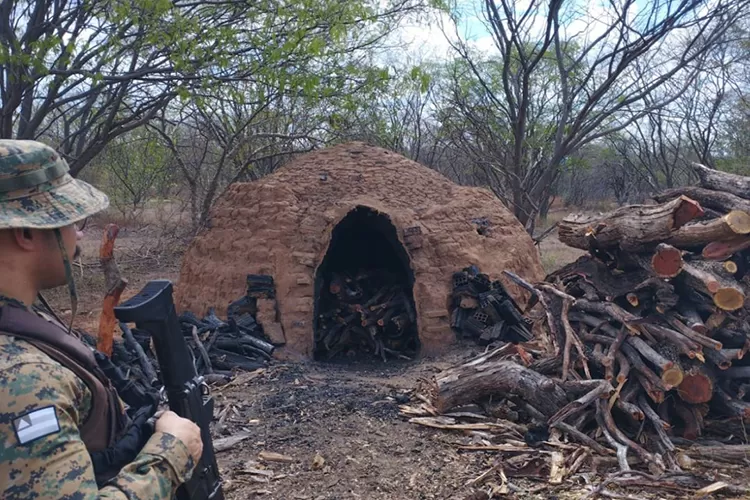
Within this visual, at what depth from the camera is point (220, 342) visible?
708cm

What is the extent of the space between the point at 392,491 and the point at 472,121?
9.95 meters

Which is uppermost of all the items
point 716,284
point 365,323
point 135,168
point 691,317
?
point 135,168

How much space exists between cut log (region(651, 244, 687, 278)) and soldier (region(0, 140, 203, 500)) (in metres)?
4.21

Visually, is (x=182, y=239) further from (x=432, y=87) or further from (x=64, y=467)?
(x=64, y=467)

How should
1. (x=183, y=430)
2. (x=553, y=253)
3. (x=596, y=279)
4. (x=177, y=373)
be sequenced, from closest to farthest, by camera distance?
(x=183, y=430) < (x=177, y=373) < (x=596, y=279) < (x=553, y=253)

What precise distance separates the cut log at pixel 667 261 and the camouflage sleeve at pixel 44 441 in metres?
4.45

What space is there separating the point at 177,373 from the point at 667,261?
4.18 metres

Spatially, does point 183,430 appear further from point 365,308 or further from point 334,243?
point 334,243

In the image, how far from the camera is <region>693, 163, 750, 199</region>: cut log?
5195 mm

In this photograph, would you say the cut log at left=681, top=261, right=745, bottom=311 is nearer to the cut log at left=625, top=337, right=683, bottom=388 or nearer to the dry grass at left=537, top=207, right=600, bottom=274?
the cut log at left=625, top=337, right=683, bottom=388

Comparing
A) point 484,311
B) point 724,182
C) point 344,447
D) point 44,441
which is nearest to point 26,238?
point 44,441

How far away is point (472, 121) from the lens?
42.3 ft

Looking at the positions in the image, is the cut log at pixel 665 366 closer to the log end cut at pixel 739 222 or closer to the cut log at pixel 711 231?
the cut log at pixel 711 231

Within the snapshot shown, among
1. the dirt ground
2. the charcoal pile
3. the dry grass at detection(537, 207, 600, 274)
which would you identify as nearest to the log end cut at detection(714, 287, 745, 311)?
the dirt ground
